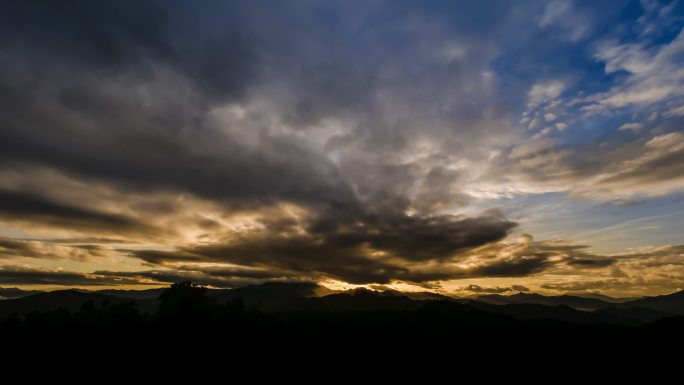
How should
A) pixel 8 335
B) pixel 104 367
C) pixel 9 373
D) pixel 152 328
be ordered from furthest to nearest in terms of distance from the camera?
pixel 152 328
pixel 8 335
pixel 104 367
pixel 9 373

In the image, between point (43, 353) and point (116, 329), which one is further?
point (116, 329)

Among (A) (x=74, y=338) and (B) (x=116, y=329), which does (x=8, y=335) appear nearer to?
(A) (x=74, y=338)

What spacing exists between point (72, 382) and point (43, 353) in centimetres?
2775

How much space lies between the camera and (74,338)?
589 feet

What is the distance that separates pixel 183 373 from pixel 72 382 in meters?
38.4

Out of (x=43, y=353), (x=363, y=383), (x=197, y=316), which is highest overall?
(x=197, y=316)

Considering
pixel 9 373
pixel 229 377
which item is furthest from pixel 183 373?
pixel 9 373

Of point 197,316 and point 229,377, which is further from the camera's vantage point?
point 197,316

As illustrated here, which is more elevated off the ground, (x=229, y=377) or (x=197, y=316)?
(x=197, y=316)

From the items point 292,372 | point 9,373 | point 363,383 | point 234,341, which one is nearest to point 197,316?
point 234,341

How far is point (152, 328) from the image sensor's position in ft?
608

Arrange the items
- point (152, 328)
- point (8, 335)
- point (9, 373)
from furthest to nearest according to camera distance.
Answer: point (152, 328) < point (8, 335) < point (9, 373)

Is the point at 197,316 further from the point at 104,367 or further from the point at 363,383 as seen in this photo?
the point at 363,383

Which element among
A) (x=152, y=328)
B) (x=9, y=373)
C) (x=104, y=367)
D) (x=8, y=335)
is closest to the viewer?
(x=9, y=373)
